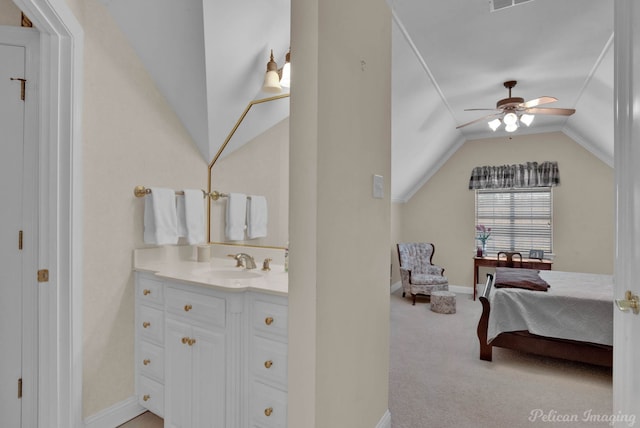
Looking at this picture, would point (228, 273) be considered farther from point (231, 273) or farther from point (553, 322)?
point (553, 322)

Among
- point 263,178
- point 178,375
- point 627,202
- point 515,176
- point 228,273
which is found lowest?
point 178,375

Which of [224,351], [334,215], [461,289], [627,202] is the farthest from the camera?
[461,289]

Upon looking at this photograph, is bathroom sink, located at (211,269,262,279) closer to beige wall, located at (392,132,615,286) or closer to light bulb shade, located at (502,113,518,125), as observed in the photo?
light bulb shade, located at (502,113,518,125)

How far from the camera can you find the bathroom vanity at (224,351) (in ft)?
4.80

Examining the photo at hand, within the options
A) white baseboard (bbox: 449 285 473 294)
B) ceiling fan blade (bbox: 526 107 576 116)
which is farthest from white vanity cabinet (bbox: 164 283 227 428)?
white baseboard (bbox: 449 285 473 294)

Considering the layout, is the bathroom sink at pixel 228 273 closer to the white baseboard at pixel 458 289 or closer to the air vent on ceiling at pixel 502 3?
the air vent on ceiling at pixel 502 3

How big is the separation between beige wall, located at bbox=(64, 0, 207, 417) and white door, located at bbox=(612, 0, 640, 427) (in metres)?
2.44

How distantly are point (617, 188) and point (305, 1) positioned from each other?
1.30 metres

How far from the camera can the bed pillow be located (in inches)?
114

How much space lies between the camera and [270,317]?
4.82 feet

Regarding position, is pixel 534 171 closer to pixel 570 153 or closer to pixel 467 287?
pixel 570 153

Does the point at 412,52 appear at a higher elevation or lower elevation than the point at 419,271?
higher

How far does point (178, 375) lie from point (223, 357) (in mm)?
363

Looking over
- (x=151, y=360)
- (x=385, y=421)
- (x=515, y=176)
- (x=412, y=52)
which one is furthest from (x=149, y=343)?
(x=515, y=176)
